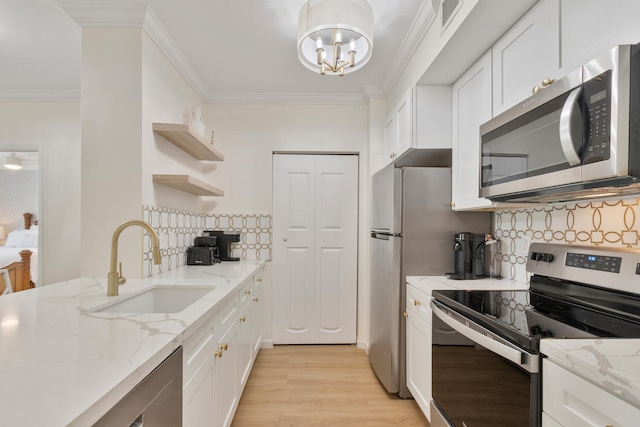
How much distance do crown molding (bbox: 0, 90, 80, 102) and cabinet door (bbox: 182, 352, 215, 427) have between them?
10.7ft

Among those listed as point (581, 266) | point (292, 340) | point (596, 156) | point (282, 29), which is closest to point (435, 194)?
point (581, 266)

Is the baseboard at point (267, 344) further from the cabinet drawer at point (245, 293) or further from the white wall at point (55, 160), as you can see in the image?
the white wall at point (55, 160)

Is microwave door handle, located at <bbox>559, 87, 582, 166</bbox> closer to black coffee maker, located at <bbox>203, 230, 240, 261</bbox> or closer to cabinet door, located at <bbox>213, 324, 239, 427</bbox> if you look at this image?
cabinet door, located at <bbox>213, 324, 239, 427</bbox>

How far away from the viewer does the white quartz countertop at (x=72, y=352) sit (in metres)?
0.60

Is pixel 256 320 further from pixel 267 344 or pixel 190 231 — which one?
pixel 190 231

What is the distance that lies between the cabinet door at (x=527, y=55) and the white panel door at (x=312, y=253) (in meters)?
1.91

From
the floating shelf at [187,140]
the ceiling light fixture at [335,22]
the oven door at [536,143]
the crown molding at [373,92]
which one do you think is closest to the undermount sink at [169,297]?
the floating shelf at [187,140]

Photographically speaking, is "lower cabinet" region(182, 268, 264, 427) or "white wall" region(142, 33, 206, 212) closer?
"lower cabinet" region(182, 268, 264, 427)

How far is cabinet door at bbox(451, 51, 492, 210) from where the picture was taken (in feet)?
5.81

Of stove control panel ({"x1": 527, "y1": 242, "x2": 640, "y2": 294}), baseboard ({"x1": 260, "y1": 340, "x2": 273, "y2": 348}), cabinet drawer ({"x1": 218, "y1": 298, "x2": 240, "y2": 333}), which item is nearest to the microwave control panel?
stove control panel ({"x1": 527, "y1": 242, "x2": 640, "y2": 294})

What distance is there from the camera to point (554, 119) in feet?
3.78

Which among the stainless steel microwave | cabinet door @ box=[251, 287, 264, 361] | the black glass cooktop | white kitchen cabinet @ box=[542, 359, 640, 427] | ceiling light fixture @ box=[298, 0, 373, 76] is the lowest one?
cabinet door @ box=[251, 287, 264, 361]

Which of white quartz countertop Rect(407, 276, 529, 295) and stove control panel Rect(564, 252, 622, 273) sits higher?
stove control panel Rect(564, 252, 622, 273)

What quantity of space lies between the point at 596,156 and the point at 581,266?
589mm
